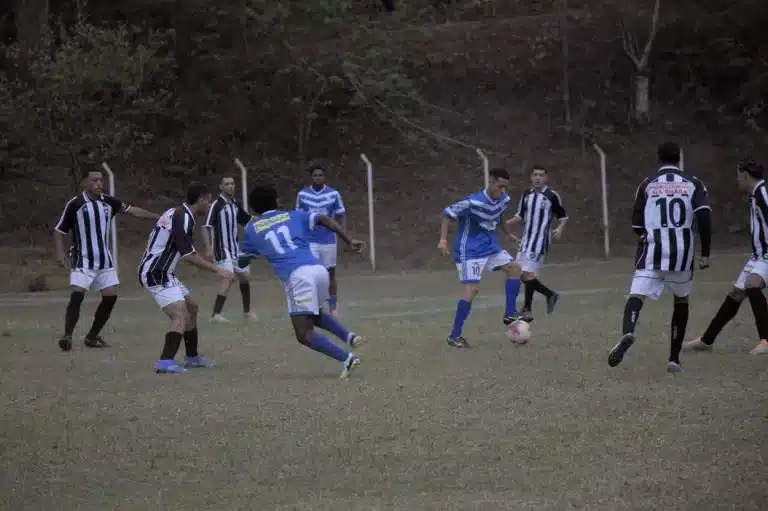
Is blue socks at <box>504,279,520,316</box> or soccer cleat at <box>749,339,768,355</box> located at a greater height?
blue socks at <box>504,279,520,316</box>

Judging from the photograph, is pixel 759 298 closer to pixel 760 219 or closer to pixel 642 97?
pixel 760 219

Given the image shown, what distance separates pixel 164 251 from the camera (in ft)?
39.8

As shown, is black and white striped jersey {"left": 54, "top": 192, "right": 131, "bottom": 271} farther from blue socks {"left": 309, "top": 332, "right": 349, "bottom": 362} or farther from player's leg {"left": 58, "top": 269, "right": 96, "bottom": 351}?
blue socks {"left": 309, "top": 332, "right": 349, "bottom": 362}

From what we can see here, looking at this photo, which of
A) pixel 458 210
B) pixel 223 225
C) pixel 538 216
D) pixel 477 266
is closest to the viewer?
pixel 458 210

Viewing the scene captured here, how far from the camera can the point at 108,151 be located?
1111 inches

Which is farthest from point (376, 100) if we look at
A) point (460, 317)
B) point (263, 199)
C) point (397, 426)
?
point (397, 426)

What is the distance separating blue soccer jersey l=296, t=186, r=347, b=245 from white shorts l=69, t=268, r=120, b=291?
3680mm

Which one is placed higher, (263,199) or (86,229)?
(263,199)

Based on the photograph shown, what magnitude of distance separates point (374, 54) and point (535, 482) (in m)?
24.8

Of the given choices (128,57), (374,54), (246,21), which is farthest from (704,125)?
(128,57)

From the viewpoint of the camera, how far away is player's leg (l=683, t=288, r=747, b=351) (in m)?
12.0

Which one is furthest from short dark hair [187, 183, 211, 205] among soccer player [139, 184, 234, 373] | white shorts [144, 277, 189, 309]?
white shorts [144, 277, 189, 309]

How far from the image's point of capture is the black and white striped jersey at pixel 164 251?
11.9m

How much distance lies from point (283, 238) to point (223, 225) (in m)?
6.30
